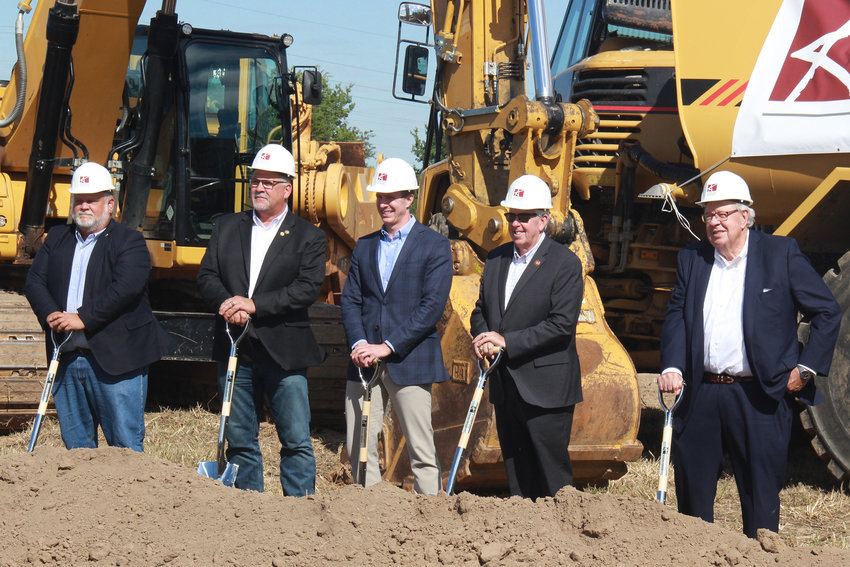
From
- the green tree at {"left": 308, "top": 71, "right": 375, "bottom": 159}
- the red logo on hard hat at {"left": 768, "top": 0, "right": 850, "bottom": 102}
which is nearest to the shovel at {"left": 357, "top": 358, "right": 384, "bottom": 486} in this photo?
the red logo on hard hat at {"left": 768, "top": 0, "right": 850, "bottom": 102}

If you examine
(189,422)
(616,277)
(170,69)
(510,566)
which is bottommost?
(189,422)

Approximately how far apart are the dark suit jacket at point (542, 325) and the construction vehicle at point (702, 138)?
186 centimetres

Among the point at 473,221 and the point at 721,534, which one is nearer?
the point at 721,534

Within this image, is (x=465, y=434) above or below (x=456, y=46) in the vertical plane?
below

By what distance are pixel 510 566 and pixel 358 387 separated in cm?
191

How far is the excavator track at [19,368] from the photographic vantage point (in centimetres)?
815

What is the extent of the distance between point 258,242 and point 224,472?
1.20 m

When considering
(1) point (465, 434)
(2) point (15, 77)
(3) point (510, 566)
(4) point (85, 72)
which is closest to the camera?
(3) point (510, 566)

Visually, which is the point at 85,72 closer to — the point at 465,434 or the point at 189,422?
the point at 189,422

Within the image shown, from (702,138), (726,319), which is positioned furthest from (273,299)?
(702,138)

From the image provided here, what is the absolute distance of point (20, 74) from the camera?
8.30 m

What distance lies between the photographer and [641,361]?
8.74 metres

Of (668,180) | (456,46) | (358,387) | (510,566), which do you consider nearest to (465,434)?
(358,387)

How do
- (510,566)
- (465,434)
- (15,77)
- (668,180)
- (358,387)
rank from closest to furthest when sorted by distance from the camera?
(510,566), (465,434), (358,387), (668,180), (15,77)
